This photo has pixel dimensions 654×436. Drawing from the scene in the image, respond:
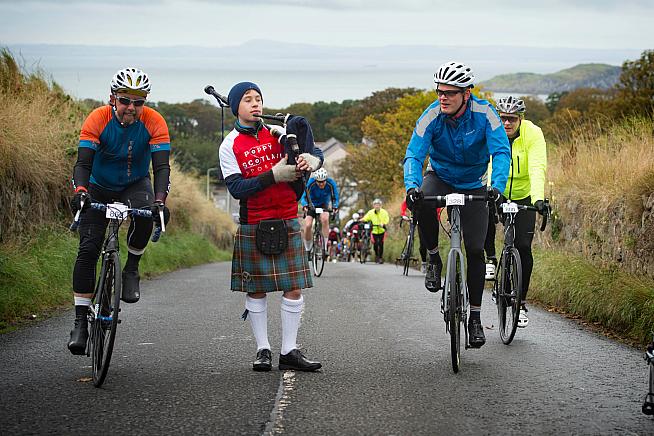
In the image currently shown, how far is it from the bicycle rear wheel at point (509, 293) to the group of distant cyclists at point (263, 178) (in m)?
0.93

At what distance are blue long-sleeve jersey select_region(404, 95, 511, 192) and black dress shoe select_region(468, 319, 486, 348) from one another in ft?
3.70

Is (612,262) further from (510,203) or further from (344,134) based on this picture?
(344,134)

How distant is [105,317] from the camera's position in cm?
707

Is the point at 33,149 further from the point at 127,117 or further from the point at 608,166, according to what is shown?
the point at 608,166

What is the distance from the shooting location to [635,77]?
46.8m

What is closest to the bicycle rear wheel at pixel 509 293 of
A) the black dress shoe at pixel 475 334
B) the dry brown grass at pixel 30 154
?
the black dress shoe at pixel 475 334

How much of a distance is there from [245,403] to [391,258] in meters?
31.2

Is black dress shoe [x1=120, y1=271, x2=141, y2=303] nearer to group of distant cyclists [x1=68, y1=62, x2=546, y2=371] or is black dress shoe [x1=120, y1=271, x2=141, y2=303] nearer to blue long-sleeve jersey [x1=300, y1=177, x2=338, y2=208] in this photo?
group of distant cyclists [x1=68, y1=62, x2=546, y2=371]

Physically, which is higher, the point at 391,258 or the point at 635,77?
the point at 635,77

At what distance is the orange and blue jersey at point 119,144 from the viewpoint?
745cm

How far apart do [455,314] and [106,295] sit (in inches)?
102

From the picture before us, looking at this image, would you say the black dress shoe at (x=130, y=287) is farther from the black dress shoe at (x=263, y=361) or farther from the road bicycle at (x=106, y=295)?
the black dress shoe at (x=263, y=361)

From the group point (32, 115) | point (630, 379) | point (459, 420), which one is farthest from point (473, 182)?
point (32, 115)

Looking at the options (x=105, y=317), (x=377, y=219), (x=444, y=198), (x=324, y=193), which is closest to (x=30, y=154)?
(x=324, y=193)
